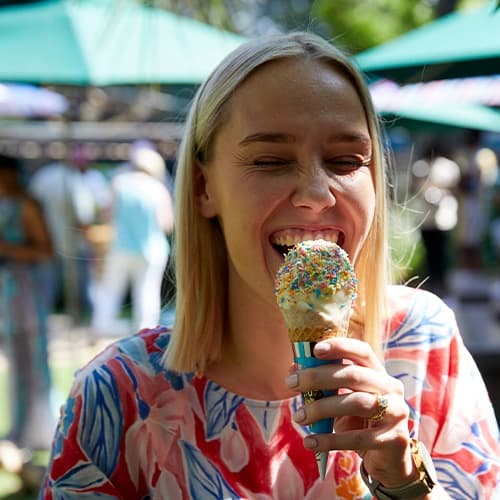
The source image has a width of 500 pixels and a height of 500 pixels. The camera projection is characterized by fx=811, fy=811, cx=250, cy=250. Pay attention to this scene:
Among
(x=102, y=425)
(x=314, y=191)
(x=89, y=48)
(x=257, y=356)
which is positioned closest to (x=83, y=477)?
(x=102, y=425)

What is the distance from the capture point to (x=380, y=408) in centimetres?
146

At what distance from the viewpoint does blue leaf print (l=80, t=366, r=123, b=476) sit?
179cm

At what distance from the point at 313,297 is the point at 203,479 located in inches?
20.6

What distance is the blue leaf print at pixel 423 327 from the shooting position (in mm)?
1914

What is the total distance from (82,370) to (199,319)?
296mm

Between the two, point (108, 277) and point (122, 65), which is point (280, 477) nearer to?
point (122, 65)

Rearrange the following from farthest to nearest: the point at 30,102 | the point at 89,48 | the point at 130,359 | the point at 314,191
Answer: the point at 30,102, the point at 89,48, the point at 130,359, the point at 314,191

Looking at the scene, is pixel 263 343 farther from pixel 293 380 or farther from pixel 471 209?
pixel 471 209

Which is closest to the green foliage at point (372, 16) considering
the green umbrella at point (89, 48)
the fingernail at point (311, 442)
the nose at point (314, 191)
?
the green umbrella at point (89, 48)

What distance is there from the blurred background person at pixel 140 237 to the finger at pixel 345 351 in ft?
21.1

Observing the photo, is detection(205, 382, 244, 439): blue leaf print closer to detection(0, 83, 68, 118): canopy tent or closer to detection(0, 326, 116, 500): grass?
detection(0, 326, 116, 500): grass

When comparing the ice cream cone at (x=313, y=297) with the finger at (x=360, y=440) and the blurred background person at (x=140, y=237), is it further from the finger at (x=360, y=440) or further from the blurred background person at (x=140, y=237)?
the blurred background person at (x=140, y=237)

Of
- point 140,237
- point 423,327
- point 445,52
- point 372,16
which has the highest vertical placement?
point 372,16

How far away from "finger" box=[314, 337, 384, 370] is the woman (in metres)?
0.04
